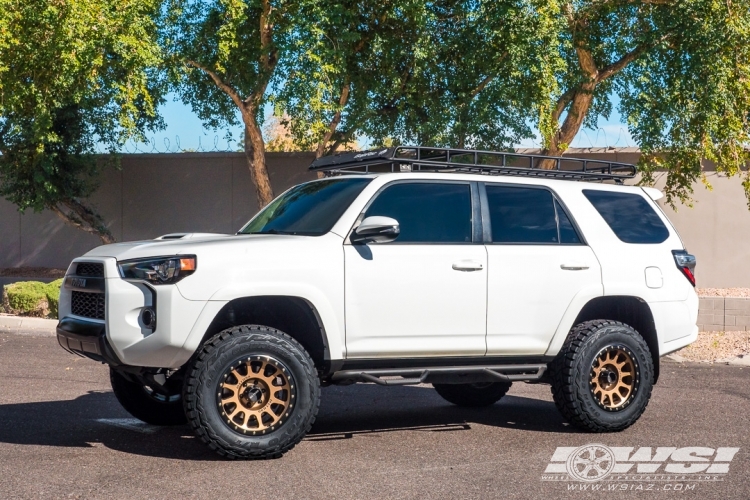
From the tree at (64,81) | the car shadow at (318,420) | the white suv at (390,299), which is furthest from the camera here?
the tree at (64,81)

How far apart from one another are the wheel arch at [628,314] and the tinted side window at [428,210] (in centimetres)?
141

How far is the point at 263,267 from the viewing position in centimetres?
658

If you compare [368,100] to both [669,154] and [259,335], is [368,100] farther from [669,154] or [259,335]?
[259,335]

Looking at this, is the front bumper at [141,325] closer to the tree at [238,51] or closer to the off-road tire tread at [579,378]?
the off-road tire tread at [579,378]

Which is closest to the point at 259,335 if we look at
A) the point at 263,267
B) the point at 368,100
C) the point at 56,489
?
the point at 263,267

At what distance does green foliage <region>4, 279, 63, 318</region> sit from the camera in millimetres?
16250

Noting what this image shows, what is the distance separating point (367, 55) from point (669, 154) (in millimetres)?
5424

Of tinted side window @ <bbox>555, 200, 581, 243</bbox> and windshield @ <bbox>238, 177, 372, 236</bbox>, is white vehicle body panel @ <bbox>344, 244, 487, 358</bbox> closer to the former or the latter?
windshield @ <bbox>238, 177, 372, 236</bbox>

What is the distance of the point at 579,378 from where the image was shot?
760 cm

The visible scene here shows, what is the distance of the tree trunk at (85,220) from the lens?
20891mm

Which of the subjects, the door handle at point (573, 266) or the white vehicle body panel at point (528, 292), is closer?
the white vehicle body panel at point (528, 292)

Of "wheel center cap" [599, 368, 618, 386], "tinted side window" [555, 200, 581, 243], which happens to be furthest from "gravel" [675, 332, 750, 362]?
"tinted side window" [555, 200, 581, 243]

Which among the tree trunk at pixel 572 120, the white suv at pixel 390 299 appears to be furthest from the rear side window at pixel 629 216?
the tree trunk at pixel 572 120

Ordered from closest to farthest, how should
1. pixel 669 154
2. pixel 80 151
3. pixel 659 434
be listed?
pixel 659 434 < pixel 669 154 < pixel 80 151
